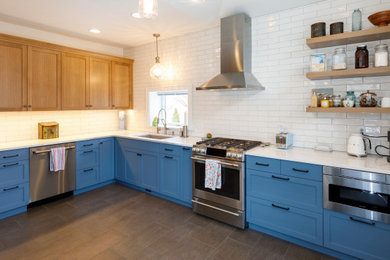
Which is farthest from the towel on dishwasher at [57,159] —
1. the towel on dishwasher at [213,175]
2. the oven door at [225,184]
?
the towel on dishwasher at [213,175]

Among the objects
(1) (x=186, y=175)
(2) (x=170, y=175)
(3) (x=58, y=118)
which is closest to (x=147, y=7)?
(1) (x=186, y=175)

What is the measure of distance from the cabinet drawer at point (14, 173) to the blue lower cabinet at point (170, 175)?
6.07 feet

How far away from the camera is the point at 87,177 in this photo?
398 centimetres

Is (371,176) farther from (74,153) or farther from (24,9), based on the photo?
(24,9)

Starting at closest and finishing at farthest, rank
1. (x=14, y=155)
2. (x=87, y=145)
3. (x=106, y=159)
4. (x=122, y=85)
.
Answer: (x=14, y=155), (x=87, y=145), (x=106, y=159), (x=122, y=85)

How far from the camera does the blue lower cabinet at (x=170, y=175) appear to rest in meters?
3.45

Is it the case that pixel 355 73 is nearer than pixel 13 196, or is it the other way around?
pixel 355 73

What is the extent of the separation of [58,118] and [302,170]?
13.0ft

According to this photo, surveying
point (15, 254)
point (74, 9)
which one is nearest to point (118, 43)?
point (74, 9)

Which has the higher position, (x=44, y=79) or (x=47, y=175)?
(x=44, y=79)

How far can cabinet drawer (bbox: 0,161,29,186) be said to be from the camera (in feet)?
9.93

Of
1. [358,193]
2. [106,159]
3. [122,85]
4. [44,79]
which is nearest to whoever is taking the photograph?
[358,193]

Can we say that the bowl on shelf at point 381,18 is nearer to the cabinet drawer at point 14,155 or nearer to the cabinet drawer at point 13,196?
the cabinet drawer at point 14,155

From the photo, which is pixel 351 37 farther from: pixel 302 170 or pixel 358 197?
pixel 358 197
